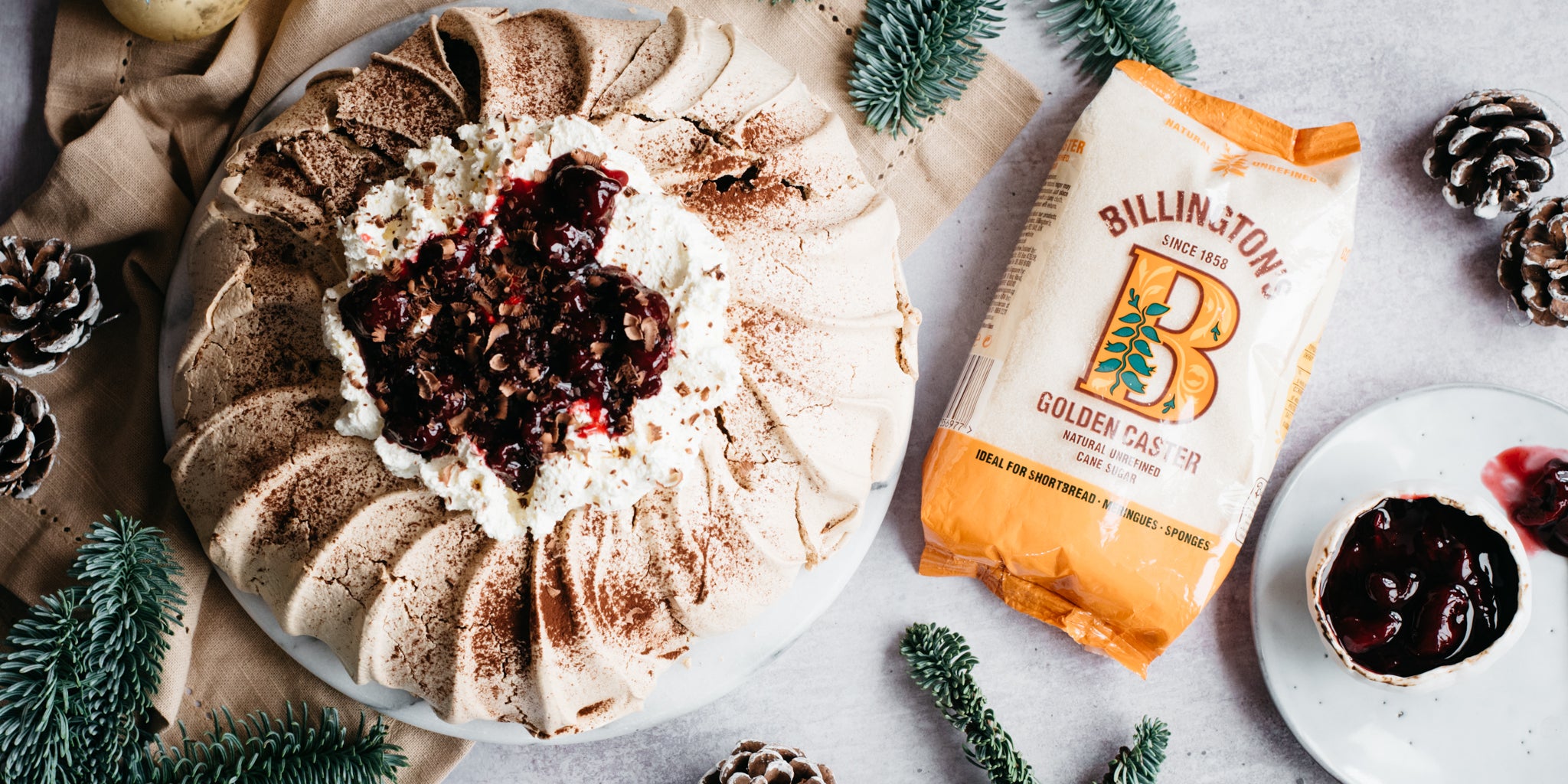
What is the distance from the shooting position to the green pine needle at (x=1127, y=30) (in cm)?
179

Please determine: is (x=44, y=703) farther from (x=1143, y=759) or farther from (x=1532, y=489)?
(x=1532, y=489)

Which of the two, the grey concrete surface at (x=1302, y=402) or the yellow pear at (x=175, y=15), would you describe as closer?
the yellow pear at (x=175, y=15)

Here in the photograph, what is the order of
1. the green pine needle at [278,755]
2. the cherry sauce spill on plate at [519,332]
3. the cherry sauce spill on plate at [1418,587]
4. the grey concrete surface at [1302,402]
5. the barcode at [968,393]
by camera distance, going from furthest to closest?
1. the grey concrete surface at [1302,402]
2. the barcode at [968,393]
3. the cherry sauce spill on plate at [1418,587]
4. the green pine needle at [278,755]
5. the cherry sauce spill on plate at [519,332]

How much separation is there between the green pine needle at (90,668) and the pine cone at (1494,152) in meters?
2.53

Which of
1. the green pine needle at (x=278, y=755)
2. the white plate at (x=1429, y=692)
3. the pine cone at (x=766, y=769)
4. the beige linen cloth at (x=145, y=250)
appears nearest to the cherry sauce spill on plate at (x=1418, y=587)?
the white plate at (x=1429, y=692)

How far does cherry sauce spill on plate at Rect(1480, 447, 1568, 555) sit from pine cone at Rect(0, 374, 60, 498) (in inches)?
107

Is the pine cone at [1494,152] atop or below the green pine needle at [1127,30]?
atop

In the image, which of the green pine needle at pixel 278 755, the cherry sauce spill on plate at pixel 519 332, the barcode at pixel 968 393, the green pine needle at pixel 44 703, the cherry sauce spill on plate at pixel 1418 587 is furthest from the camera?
the barcode at pixel 968 393

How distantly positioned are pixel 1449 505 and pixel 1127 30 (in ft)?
3.53

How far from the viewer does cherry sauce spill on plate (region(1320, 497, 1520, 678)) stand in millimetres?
1644

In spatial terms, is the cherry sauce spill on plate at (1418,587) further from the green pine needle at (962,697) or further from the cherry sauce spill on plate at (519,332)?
the cherry sauce spill on plate at (519,332)

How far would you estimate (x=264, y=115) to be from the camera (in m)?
1.64

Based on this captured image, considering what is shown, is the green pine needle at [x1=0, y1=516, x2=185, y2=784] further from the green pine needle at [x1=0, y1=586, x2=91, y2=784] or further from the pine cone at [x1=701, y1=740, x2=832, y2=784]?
the pine cone at [x1=701, y1=740, x2=832, y2=784]

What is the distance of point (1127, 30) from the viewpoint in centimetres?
180
